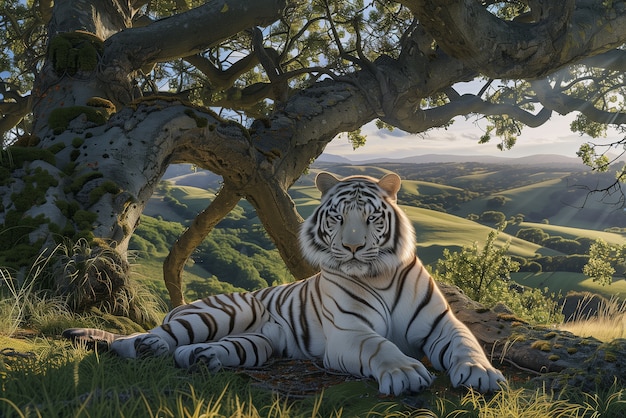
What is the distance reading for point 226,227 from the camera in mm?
41031

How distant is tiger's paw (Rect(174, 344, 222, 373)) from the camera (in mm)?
3422

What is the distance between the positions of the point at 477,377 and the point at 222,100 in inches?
416

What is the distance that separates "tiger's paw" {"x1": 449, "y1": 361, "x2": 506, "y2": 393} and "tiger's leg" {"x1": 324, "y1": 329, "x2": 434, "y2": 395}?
0.16m

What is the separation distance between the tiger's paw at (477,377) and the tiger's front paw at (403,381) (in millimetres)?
246

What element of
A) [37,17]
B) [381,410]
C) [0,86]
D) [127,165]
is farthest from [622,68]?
[0,86]

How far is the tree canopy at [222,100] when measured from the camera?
641 cm

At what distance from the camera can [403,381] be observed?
294 cm

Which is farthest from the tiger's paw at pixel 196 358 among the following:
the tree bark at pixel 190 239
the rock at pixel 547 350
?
the tree bark at pixel 190 239

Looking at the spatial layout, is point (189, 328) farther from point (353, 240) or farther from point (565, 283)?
point (565, 283)

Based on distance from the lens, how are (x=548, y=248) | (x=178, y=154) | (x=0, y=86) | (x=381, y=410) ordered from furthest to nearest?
(x=548, y=248) → (x=0, y=86) → (x=178, y=154) → (x=381, y=410)

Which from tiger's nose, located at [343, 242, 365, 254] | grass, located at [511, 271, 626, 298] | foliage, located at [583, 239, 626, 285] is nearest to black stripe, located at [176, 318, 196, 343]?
tiger's nose, located at [343, 242, 365, 254]

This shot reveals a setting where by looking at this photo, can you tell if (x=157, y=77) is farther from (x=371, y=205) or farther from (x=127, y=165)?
(x=371, y=205)

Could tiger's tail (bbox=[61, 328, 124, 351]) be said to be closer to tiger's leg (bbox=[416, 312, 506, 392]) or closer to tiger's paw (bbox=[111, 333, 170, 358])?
tiger's paw (bbox=[111, 333, 170, 358])

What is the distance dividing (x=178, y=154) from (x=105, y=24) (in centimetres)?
348
